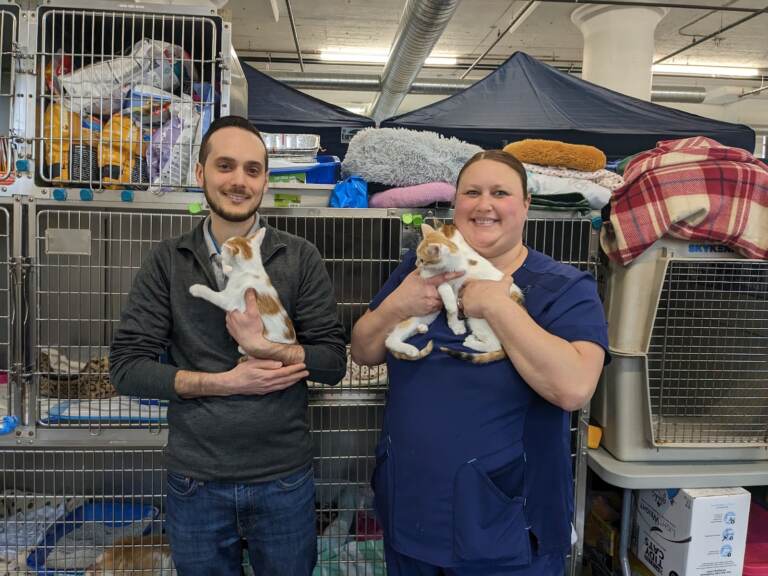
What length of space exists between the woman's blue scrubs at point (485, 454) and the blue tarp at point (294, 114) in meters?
2.87

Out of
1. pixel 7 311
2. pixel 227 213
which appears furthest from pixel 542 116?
pixel 7 311

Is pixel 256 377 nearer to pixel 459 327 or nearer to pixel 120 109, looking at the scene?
pixel 459 327

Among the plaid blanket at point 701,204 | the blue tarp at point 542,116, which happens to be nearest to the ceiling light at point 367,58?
the blue tarp at point 542,116

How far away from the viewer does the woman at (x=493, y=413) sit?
117 cm

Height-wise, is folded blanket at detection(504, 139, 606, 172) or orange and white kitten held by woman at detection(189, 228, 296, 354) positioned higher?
folded blanket at detection(504, 139, 606, 172)

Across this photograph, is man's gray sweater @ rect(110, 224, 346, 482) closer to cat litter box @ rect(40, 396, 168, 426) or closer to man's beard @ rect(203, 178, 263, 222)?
man's beard @ rect(203, 178, 263, 222)

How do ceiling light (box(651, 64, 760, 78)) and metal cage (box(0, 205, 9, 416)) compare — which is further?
ceiling light (box(651, 64, 760, 78))

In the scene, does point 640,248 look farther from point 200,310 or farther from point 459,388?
point 200,310

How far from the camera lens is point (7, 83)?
1.88 m

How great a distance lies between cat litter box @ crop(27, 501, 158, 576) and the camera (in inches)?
73.2

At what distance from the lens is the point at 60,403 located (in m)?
1.71

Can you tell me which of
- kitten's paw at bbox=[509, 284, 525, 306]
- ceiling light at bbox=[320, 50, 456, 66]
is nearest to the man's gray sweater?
kitten's paw at bbox=[509, 284, 525, 306]

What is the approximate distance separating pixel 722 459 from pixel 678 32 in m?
5.46

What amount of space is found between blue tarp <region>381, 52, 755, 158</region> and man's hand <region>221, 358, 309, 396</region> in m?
2.47
